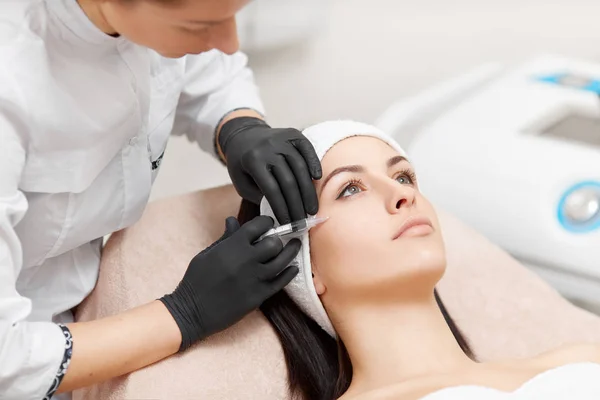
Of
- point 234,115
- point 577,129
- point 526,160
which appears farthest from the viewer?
point 577,129

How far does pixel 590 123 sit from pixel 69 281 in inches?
51.5

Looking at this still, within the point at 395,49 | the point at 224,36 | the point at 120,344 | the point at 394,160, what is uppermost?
the point at 224,36

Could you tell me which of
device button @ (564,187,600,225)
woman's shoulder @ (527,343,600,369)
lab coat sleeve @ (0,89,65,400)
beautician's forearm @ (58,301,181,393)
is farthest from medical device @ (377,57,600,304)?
lab coat sleeve @ (0,89,65,400)

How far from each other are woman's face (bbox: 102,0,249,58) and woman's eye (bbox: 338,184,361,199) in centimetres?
33

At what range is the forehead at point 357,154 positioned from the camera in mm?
1136

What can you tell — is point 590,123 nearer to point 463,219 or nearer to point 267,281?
point 463,219

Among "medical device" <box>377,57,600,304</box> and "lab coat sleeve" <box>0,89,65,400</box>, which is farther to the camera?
"medical device" <box>377,57,600,304</box>

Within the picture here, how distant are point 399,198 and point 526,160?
1.98 ft

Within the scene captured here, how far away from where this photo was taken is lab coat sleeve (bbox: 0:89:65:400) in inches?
34.5

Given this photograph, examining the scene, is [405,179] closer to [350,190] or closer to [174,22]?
[350,190]

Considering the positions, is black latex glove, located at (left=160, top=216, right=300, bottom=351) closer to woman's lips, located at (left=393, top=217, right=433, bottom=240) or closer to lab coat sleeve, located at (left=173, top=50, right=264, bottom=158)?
woman's lips, located at (left=393, top=217, right=433, bottom=240)

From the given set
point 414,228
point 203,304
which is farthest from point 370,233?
point 203,304

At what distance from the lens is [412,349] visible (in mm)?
1059

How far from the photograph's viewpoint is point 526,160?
156cm
